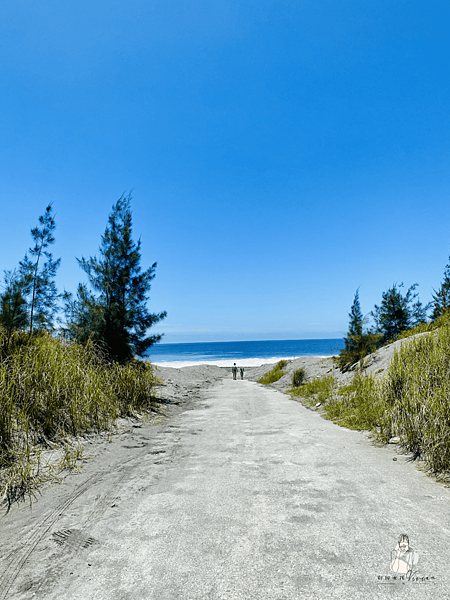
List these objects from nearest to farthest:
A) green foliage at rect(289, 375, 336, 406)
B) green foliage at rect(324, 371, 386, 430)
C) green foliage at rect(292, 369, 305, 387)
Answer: green foliage at rect(324, 371, 386, 430) → green foliage at rect(289, 375, 336, 406) → green foliage at rect(292, 369, 305, 387)

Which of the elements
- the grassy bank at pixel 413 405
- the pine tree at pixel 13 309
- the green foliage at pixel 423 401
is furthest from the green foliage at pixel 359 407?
the pine tree at pixel 13 309

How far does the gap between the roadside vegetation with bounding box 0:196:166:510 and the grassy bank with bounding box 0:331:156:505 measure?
15mm

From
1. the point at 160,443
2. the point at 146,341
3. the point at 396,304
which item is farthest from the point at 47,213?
the point at 396,304

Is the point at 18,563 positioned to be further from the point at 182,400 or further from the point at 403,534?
the point at 182,400

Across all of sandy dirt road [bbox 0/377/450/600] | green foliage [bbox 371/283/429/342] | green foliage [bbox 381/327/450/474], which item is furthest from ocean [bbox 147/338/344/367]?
sandy dirt road [bbox 0/377/450/600]

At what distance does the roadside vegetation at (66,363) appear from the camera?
4719mm

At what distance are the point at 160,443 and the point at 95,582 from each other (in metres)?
3.90

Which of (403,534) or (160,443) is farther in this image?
(160,443)

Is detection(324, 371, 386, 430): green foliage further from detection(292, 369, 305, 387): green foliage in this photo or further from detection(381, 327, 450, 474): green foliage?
detection(292, 369, 305, 387): green foliage

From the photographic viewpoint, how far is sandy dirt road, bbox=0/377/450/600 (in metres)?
2.27

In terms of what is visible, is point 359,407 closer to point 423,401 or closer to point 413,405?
point 413,405

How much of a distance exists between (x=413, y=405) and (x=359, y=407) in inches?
102

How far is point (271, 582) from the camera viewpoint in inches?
89.3

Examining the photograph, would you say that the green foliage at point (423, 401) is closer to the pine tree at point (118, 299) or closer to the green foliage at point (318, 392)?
the green foliage at point (318, 392)
